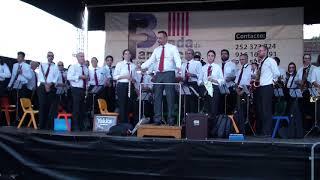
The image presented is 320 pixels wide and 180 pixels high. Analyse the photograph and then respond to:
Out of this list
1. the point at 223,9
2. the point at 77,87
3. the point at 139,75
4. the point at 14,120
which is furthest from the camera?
the point at 223,9

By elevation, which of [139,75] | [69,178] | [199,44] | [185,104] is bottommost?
[69,178]

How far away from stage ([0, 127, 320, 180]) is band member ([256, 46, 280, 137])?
0.89 metres

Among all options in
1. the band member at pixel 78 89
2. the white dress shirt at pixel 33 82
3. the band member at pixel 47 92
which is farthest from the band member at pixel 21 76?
the band member at pixel 78 89

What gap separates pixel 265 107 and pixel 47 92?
14.2ft

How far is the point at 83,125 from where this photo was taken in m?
8.90

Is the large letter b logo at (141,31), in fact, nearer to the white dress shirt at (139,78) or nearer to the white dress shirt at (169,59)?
the white dress shirt at (139,78)

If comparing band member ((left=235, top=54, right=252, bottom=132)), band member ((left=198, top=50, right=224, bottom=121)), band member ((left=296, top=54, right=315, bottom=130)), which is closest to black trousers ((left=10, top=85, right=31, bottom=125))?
band member ((left=198, top=50, right=224, bottom=121))

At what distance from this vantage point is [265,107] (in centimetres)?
777

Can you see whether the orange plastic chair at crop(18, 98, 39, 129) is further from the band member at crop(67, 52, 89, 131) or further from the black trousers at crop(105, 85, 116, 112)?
the black trousers at crop(105, 85, 116, 112)

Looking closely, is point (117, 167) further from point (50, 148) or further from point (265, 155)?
point (265, 155)

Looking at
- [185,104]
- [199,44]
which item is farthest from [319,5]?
[185,104]

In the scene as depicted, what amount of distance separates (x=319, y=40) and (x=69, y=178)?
7.24m

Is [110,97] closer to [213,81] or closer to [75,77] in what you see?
[75,77]

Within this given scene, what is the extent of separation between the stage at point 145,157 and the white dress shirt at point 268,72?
1.32 meters
